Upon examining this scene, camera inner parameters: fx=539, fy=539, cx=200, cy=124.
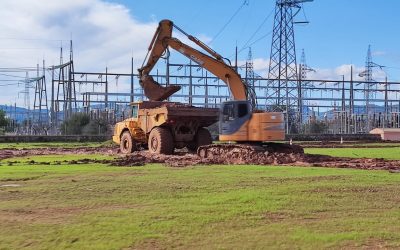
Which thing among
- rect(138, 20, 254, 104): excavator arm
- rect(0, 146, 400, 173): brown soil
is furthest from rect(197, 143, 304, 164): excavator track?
rect(138, 20, 254, 104): excavator arm

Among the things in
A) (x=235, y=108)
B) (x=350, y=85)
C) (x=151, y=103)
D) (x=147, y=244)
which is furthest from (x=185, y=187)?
(x=350, y=85)

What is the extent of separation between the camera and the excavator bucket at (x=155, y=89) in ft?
101

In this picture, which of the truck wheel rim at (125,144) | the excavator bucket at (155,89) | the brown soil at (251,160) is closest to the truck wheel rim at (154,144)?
the brown soil at (251,160)

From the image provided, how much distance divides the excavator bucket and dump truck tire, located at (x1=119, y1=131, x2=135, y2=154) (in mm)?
2542

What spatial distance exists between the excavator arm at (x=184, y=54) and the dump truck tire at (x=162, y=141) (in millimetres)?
3383

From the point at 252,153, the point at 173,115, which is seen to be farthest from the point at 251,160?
the point at 173,115

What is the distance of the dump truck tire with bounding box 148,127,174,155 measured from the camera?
90.8 ft

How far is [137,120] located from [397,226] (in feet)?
75.7

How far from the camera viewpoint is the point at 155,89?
31.1m

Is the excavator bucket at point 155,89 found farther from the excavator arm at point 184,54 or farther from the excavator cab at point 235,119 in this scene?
the excavator cab at point 235,119

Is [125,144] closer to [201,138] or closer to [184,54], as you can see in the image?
[201,138]

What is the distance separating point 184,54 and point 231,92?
3956 mm

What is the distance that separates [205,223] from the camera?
872cm

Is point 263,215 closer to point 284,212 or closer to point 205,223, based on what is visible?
point 284,212
